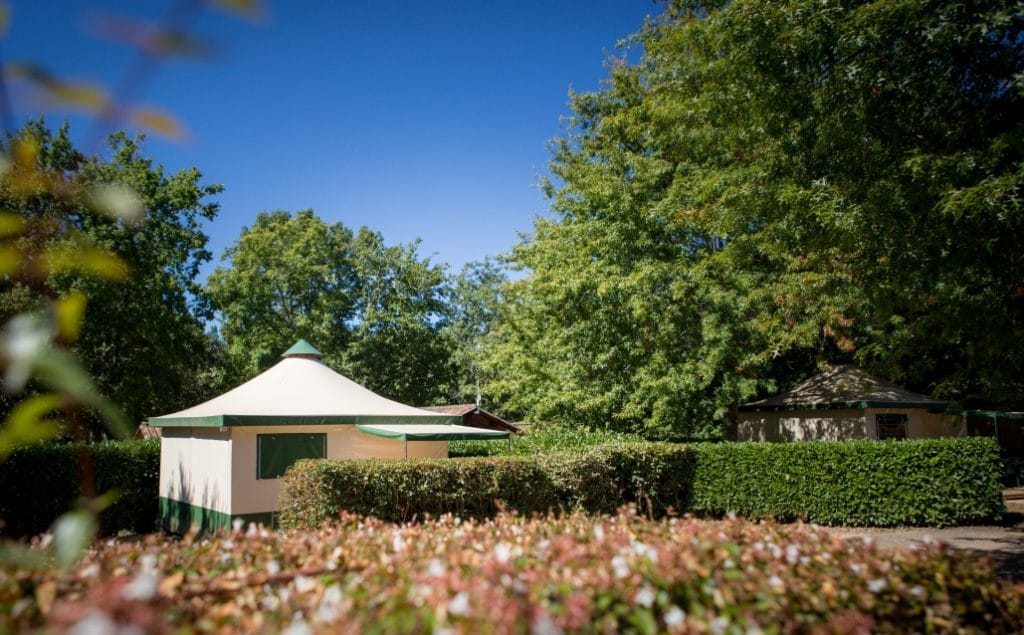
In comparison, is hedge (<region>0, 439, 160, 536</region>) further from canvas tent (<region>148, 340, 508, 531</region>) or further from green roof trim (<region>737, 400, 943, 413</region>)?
green roof trim (<region>737, 400, 943, 413</region>)

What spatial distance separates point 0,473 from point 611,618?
43.1 feet

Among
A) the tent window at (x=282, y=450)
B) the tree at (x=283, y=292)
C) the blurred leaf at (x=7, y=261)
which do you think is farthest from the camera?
the tree at (x=283, y=292)

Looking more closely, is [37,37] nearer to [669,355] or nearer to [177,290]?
[669,355]

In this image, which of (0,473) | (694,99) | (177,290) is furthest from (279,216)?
(694,99)

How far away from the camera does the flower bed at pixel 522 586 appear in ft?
6.65

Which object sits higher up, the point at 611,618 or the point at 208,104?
the point at 208,104

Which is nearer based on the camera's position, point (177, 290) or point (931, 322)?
point (931, 322)

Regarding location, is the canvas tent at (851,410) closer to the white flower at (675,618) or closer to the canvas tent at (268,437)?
the canvas tent at (268,437)

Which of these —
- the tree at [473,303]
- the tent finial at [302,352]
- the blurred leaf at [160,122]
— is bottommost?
the blurred leaf at [160,122]

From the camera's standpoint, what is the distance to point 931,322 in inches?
299

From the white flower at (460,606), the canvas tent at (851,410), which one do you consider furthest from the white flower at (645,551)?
the canvas tent at (851,410)

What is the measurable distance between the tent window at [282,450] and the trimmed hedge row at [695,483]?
113 inches

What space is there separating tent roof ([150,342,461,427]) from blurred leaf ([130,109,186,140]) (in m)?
10.9

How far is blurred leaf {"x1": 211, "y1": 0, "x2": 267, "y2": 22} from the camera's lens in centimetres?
70
